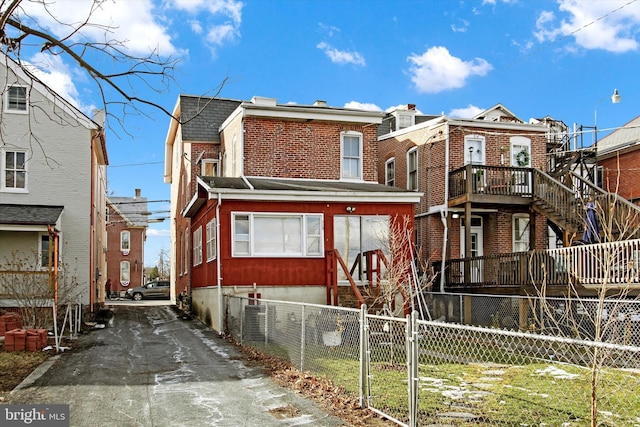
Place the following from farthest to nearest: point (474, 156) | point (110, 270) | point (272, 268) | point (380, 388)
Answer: point (110, 270)
point (474, 156)
point (272, 268)
point (380, 388)

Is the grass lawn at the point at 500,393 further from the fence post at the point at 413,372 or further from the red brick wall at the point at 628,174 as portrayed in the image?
the red brick wall at the point at 628,174

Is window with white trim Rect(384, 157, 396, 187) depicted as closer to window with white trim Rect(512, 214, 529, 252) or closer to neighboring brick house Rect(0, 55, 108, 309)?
window with white trim Rect(512, 214, 529, 252)

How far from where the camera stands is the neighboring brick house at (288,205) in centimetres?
1773

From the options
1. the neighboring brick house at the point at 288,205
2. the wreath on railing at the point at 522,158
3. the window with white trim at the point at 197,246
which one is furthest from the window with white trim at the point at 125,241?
the wreath on railing at the point at 522,158

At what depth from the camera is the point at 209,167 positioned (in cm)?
2631

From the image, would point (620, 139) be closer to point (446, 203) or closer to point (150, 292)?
point (446, 203)

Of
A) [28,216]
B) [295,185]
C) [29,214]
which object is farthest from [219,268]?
[29,214]

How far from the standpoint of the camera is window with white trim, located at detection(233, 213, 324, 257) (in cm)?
1783

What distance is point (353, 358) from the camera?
1011 cm

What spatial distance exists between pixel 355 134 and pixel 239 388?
13.8 m

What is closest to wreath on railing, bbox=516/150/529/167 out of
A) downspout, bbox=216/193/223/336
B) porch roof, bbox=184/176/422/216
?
porch roof, bbox=184/176/422/216

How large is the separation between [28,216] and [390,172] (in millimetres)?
14355

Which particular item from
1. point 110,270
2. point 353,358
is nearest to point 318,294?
point 353,358

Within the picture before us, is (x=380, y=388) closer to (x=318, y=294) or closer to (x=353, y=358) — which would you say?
(x=353, y=358)
